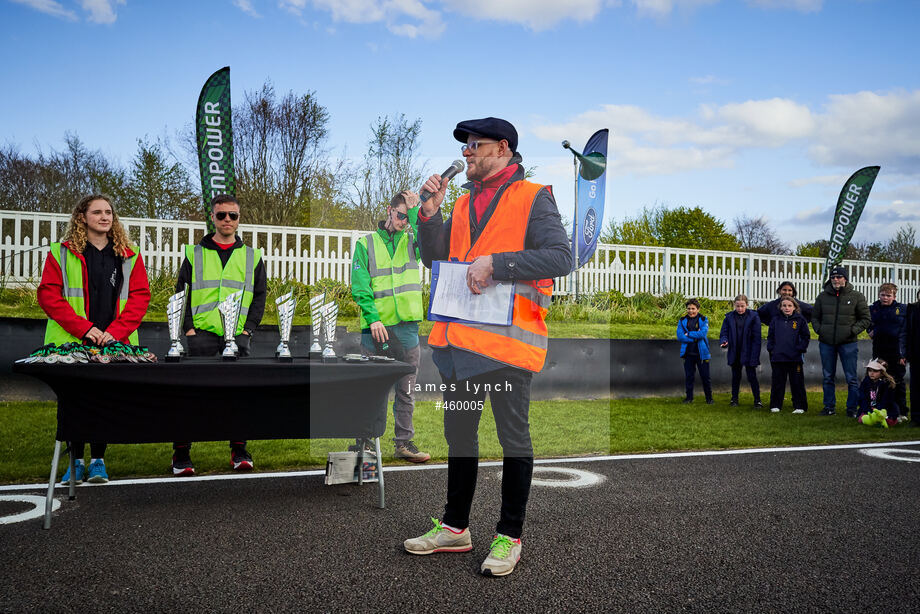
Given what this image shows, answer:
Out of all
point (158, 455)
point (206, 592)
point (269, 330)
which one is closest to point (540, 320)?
point (206, 592)

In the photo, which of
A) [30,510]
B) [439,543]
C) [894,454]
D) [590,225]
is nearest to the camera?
[439,543]

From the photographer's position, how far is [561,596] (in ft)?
9.48

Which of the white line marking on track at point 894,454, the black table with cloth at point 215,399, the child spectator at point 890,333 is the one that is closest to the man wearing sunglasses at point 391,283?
the black table with cloth at point 215,399

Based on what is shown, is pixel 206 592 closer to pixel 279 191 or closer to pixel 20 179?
pixel 279 191

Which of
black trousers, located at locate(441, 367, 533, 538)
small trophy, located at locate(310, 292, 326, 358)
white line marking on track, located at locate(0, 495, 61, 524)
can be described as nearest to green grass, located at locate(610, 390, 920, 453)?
small trophy, located at locate(310, 292, 326, 358)

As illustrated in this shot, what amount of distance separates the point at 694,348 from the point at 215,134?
803 cm

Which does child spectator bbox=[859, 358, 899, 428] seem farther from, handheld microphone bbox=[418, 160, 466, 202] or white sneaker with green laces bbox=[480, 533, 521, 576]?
handheld microphone bbox=[418, 160, 466, 202]

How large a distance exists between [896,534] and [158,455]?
18.5 ft

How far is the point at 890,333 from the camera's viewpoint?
9.79 metres

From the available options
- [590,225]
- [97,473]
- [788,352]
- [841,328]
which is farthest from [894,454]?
[590,225]

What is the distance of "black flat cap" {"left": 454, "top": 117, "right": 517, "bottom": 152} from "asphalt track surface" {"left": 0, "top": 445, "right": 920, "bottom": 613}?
2.01 m

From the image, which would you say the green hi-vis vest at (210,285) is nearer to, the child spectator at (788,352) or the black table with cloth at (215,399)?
the black table with cloth at (215,399)

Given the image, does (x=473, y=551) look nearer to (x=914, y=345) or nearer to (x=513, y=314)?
(x=513, y=314)

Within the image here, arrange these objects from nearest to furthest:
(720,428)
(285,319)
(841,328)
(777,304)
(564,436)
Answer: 1. (285,319)
2. (564,436)
3. (720,428)
4. (841,328)
5. (777,304)
